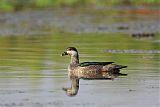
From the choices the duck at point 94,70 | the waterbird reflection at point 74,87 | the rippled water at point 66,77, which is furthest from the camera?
the duck at point 94,70

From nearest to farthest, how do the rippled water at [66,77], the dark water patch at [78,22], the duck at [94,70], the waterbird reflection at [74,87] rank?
the rippled water at [66,77] < the waterbird reflection at [74,87] < the duck at [94,70] < the dark water patch at [78,22]

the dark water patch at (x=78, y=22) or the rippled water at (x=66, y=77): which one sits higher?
the dark water patch at (x=78, y=22)

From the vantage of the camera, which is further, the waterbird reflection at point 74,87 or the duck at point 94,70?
the duck at point 94,70

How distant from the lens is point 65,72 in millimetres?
17172

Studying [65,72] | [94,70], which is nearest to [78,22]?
[65,72]

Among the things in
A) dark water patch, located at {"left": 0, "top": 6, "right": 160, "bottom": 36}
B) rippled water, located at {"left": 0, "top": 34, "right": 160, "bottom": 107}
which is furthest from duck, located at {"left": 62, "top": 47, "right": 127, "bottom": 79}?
dark water patch, located at {"left": 0, "top": 6, "right": 160, "bottom": 36}

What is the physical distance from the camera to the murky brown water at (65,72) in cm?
1327

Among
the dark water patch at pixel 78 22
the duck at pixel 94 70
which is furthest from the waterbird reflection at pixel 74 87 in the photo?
the dark water patch at pixel 78 22

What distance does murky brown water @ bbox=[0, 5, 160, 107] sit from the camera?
1327cm

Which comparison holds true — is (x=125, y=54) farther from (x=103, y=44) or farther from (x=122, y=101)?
(x=122, y=101)

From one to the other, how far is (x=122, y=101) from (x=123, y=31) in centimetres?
1603

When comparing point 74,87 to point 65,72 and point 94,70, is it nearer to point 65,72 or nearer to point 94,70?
point 94,70

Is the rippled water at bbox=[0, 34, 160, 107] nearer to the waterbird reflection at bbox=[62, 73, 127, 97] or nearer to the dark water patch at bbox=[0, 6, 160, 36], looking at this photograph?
the waterbird reflection at bbox=[62, 73, 127, 97]

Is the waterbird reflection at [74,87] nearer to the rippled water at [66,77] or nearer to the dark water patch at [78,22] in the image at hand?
the rippled water at [66,77]
